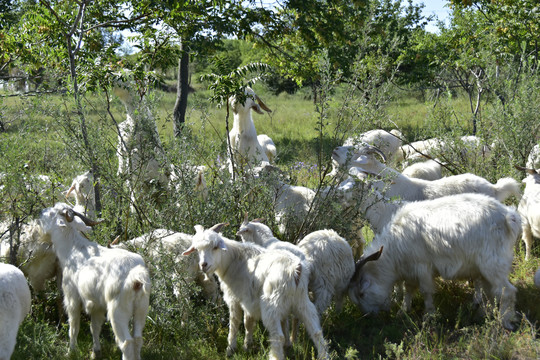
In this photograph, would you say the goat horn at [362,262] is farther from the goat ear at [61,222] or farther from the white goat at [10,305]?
the white goat at [10,305]

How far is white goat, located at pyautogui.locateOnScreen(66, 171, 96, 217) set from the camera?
6589 mm

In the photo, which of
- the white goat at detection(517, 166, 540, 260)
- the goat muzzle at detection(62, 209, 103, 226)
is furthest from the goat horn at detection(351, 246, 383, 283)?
the goat muzzle at detection(62, 209, 103, 226)

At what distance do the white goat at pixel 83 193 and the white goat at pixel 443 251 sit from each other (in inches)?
127

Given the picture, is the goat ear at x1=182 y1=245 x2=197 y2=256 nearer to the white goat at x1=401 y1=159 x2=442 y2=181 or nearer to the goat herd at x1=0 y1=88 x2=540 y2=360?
the goat herd at x1=0 y1=88 x2=540 y2=360

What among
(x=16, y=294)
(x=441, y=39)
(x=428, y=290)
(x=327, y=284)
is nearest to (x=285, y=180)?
(x=327, y=284)

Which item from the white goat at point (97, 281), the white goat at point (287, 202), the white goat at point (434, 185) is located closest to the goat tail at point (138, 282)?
the white goat at point (97, 281)

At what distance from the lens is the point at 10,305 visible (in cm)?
435

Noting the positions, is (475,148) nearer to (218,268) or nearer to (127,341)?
(218,268)

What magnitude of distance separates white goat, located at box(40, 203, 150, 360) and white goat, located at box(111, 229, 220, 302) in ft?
1.43

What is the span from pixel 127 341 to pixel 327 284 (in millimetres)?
1902

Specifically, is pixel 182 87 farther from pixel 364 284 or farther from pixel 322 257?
pixel 364 284

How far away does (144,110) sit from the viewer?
604 centimetres

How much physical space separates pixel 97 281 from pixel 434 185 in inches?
170

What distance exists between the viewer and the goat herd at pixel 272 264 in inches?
177
